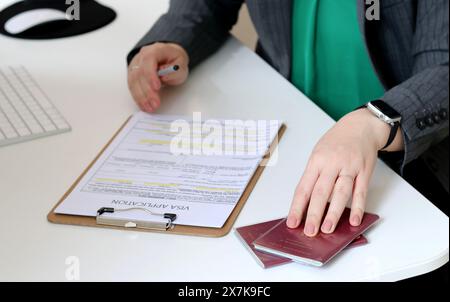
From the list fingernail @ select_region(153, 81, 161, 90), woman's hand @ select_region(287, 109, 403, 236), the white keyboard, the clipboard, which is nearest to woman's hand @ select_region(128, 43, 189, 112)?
fingernail @ select_region(153, 81, 161, 90)

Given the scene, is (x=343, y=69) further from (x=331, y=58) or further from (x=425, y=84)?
(x=425, y=84)

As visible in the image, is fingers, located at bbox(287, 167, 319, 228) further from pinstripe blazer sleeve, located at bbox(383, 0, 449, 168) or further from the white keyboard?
the white keyboard

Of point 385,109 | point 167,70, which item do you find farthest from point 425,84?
point 167,70

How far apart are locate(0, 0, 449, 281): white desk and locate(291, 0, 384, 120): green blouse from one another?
9cm

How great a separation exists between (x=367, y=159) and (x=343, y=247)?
0.16 metres

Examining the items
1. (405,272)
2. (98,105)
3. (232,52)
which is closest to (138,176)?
(98,105)

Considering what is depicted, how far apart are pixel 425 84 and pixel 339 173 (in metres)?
0.26

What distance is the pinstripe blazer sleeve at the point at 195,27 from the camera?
4.24ft

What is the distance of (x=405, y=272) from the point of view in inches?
29.2

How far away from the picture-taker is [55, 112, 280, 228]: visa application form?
33.8 inches

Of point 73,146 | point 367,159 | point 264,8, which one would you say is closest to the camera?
point 367,159

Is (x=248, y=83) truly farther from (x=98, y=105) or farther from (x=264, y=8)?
(x=98, y=105)

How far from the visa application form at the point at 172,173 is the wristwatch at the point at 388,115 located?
0.17 m

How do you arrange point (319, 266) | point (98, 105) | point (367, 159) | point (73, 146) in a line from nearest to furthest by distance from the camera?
point (319, 266), point (367, 159), point (73, 146), point (98, 105)
